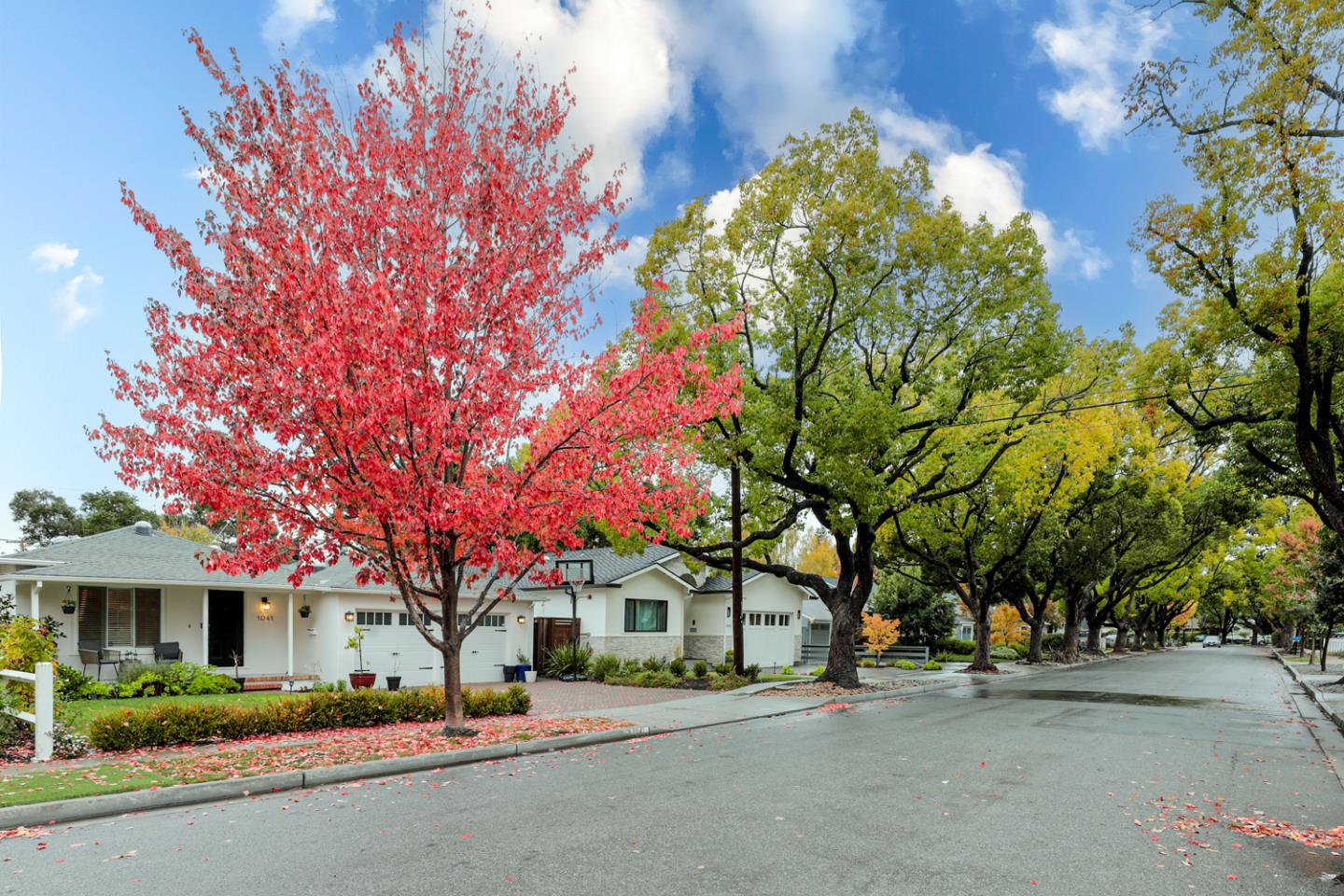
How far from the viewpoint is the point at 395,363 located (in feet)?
36.3

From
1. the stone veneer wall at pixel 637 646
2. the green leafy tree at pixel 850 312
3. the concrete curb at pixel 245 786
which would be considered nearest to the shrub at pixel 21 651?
the concrete curb at pixel 245 786

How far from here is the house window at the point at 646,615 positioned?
103 ft

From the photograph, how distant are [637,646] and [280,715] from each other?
62.1ft

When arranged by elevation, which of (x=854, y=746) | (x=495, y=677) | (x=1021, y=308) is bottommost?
(x=495, y=677)

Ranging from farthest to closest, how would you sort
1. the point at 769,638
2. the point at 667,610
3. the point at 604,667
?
the point at 769,638, the point at 667,610, the point at 604,667

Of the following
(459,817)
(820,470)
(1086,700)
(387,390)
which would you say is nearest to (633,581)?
(820,470)

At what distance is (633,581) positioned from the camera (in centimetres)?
3133

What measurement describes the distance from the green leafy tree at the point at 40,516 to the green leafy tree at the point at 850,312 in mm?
54173

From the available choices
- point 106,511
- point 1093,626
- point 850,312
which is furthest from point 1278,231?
point 106,511

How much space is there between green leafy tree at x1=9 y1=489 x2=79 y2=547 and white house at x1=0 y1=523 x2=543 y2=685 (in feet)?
Answer: 130

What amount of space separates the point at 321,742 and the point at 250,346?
5.88 m

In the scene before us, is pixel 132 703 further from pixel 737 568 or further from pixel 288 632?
pixel 737 568

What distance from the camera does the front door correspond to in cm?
2294

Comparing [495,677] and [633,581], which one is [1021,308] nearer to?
[633,581]
